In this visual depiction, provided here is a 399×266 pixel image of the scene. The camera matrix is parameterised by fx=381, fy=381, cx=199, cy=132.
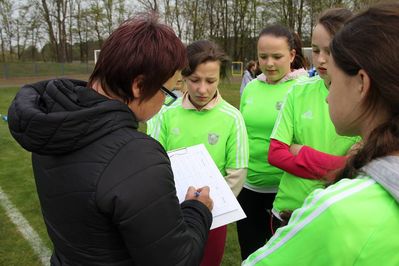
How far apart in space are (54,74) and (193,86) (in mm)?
32577

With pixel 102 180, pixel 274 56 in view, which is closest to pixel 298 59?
pixel 274 56

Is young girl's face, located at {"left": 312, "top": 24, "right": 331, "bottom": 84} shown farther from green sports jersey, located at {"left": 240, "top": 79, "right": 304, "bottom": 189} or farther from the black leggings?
the black leggings

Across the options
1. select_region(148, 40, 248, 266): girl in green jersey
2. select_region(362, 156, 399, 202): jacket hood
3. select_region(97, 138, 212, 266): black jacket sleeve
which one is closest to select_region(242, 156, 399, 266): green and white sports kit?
select_region(362, 156, 399, 202): jacket hood

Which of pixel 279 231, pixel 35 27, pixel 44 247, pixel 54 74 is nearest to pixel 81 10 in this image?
pixel 35 27

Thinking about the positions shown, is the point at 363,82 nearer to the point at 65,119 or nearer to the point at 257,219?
the point at 65,119

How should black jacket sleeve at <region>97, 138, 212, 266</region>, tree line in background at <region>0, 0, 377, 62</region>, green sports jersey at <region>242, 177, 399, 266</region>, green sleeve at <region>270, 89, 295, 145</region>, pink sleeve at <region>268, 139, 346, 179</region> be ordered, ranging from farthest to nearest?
tree line in background at <region>0, 0, 377, 62</region> < green sleeve at <region>270, 89, 295, 145</region> < pink sleeve at <region>268, 139, 346, 179</region> < black jacket sleeve at <region>97, 138, 212, 266</region> < green sports jersey at <region>242, 177, 399, 266</region>

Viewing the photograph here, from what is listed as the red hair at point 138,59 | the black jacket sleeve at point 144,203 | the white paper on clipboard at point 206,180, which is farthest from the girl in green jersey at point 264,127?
the black jacket sleeve at point 144,203

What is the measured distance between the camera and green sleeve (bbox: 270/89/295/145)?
234cm

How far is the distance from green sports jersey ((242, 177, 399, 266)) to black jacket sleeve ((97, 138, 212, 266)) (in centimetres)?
48

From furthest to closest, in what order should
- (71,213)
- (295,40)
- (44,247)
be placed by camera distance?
1. (44,247)
2. (295,40)
3. (71,213)

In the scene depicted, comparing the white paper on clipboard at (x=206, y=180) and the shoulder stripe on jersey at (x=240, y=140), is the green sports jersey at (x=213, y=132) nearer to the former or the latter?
the shoulder stripe on jersey at (x=240, y=140)

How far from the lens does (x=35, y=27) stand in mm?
41219

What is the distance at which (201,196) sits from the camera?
1708 millimetres

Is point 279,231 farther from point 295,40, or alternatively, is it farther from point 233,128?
point 295,40
